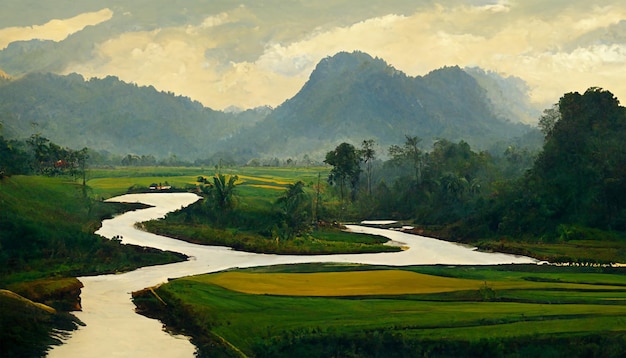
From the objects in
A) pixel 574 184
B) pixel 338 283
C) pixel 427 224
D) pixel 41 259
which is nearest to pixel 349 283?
pixel 338 283

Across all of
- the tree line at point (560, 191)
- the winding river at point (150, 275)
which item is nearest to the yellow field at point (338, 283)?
the winding river at point (150, 275)

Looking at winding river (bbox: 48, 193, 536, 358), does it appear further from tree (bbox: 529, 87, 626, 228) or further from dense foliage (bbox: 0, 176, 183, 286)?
tree (bbox: 529, 87, 626, 228)

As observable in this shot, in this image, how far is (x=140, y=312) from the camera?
88.6 feet

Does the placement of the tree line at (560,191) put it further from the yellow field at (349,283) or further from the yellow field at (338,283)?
the yellow field at (338,283)

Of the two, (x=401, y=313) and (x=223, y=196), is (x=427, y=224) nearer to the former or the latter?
(x=223, y=196)

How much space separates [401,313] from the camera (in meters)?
24.0

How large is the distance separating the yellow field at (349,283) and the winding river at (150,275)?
4554mm

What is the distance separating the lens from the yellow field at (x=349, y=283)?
2906cm

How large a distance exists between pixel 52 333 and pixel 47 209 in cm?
2378

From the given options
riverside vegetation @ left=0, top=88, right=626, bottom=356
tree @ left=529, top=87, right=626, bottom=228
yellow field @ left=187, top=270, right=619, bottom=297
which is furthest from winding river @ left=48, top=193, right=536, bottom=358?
tree @ left=529, top=87, right=626, bottom=228

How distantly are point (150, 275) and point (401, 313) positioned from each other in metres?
17.2

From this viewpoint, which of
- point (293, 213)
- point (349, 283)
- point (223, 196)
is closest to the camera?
point (349, 283)

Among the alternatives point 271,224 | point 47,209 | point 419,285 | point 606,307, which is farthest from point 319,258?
point 606,307

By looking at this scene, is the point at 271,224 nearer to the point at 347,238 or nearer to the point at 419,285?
the point at 347,238
